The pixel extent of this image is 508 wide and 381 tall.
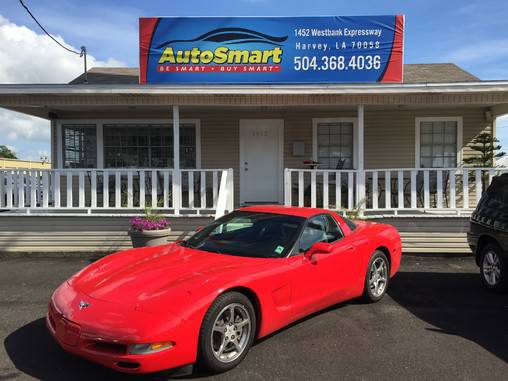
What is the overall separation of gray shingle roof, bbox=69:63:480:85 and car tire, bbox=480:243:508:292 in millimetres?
5715

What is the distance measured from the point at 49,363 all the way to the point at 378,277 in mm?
3697

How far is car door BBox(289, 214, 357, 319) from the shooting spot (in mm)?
4062

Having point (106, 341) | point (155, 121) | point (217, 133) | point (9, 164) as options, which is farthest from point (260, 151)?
point (9, 164)

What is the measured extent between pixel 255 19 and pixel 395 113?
4270 millimetres

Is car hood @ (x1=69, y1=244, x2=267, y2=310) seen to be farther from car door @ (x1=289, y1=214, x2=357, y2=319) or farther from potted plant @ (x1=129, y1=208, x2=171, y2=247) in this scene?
potted plant @ (x1=129, y1=208, x2=171, y2=247)

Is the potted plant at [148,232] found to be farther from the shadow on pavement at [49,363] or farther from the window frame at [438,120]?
the window frame at [438,120]

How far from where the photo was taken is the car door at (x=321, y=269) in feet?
13.3

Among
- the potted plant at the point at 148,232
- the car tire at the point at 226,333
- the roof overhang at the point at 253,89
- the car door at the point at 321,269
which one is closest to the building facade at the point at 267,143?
the roof overhang at the point at 253,89

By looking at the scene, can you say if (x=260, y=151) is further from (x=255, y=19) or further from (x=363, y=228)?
(x=363, y=228)

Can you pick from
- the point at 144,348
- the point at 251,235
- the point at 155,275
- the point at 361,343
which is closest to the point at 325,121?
the point at 251,235

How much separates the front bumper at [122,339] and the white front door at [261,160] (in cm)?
801

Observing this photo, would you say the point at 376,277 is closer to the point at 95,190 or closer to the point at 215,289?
the point at 215,289

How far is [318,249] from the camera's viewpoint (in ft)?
13.6

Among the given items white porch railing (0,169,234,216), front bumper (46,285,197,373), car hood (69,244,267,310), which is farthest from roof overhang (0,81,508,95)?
front bumper (46,285,197,373)
